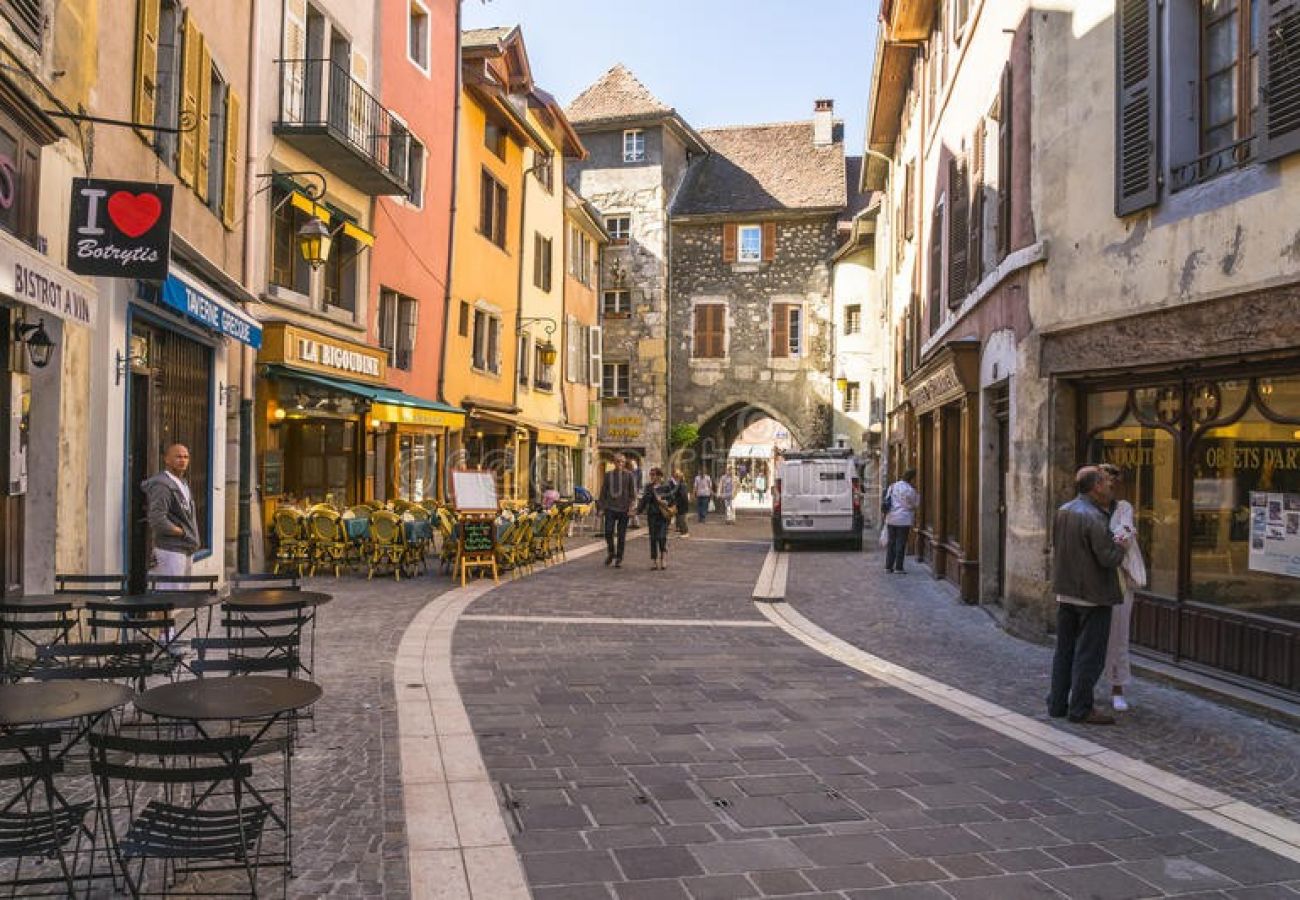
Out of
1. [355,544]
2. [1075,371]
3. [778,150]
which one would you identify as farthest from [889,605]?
[778,150]

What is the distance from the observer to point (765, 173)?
38031mm

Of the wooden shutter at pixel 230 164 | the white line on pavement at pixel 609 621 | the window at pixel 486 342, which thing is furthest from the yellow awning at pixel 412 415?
the white line on pavement at pixel 609 621

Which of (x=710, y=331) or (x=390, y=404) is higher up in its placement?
(x=710, y=331)

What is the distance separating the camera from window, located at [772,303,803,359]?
36062mm

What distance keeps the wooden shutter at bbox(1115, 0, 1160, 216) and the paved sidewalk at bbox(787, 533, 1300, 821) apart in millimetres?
3647

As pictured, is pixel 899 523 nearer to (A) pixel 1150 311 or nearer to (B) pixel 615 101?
(A) pixel 1150 311

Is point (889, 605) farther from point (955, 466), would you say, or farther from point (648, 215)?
point (648, 215)

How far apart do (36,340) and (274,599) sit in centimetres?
235

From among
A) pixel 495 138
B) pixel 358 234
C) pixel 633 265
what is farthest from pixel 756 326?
pixel 358 234

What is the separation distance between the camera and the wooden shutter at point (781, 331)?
36.1 metres

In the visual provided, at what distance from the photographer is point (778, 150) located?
127ft

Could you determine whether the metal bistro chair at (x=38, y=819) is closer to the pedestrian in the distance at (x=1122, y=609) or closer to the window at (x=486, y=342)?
the pedestrian in the distance at (x=1122, y=609)

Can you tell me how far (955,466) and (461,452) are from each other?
1031 cm

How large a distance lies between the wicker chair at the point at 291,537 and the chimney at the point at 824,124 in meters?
29.2
